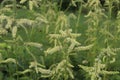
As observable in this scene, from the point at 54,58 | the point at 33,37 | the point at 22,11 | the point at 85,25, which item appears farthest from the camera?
A: the point at 22,11

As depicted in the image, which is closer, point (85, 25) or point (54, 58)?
point (54, 58)

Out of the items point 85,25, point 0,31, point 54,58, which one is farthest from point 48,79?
point 85,25

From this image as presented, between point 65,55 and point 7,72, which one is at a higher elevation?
point 65,55

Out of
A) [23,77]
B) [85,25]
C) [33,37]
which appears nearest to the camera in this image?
[23,77]

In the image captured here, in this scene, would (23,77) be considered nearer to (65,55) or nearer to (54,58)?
(54,58)

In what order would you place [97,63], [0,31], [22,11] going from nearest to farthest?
[97,63], [0,31], [22,11]

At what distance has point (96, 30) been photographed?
5.49 metres

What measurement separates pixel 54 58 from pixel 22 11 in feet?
11.5

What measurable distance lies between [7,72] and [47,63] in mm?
571

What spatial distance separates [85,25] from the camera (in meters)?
7.69

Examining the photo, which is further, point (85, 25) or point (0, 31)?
point (85, 25)

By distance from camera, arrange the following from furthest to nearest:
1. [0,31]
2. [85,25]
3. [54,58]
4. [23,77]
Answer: [85,25], [54,58], [23,77], [0,31]

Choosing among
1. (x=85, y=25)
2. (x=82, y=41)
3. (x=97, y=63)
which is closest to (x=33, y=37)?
(x=82, y=41)

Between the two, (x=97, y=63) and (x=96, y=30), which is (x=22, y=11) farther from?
(x=97, y=63)
